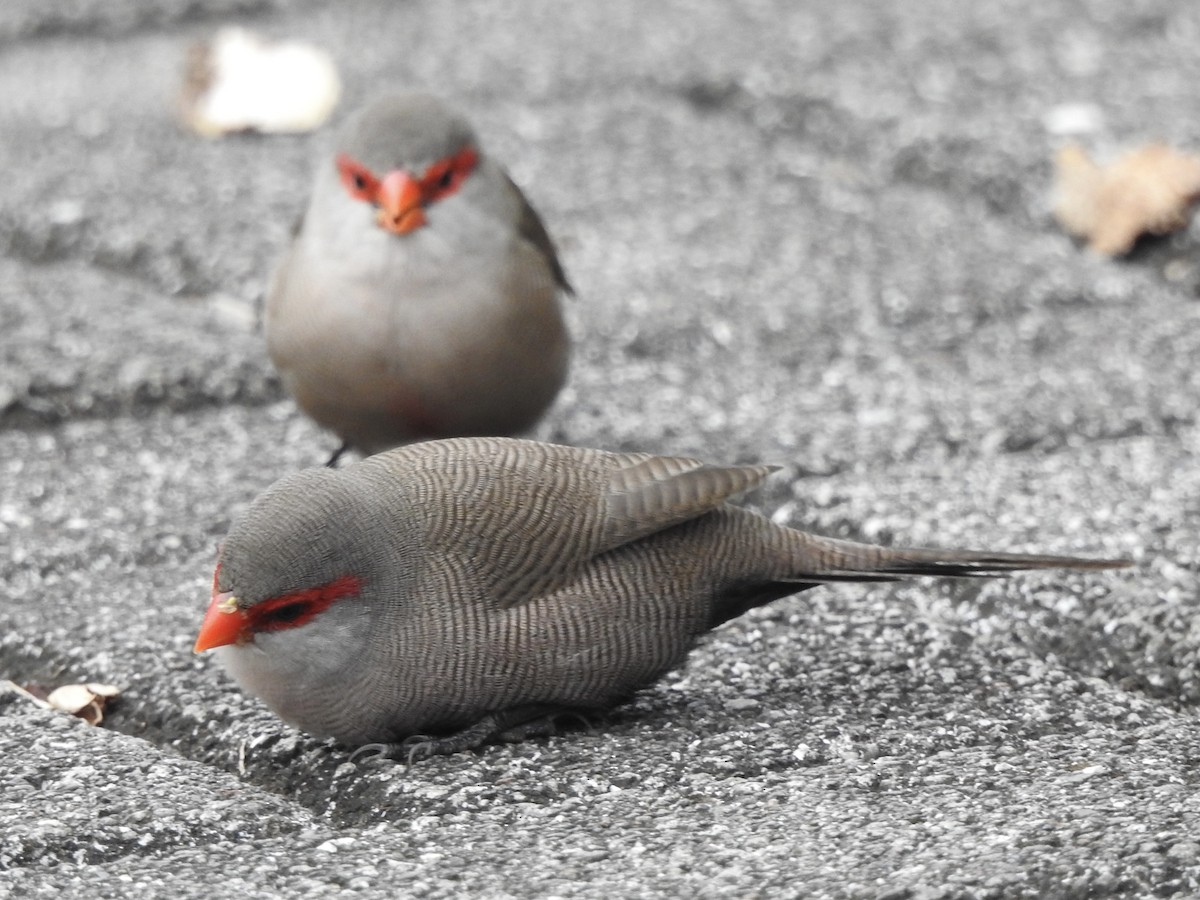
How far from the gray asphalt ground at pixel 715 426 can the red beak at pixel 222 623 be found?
198mm

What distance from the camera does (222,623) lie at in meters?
2.61

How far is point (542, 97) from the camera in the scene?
6.09 metres

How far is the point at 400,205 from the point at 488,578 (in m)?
1.50

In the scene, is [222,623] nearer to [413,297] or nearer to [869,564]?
[869,564]

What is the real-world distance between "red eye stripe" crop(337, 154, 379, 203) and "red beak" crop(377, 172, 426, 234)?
0.08 ft

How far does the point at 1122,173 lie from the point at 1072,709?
2.45 m

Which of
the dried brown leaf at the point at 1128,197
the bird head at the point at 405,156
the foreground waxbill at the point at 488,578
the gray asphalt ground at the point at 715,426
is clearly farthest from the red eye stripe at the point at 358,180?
the dried brown leaf at the point at 1128,197

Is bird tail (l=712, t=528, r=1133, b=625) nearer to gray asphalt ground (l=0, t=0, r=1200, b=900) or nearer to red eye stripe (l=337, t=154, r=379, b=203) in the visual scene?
gray asphalt ground (l=0, t=0, r=1200, b=900)

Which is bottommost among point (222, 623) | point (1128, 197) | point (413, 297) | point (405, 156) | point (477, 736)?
point (477, 736)

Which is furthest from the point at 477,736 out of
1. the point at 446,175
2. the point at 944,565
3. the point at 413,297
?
the point at 446,175

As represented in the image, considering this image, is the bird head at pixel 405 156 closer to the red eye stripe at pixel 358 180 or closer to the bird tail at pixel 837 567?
the red eye stripe at pixel 358 180

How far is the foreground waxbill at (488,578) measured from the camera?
2.66 m

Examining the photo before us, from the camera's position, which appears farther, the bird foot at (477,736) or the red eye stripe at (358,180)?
the red eye stripe at (358,180)

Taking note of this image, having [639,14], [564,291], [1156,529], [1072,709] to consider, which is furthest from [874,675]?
[639,14]
